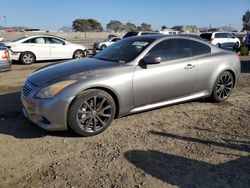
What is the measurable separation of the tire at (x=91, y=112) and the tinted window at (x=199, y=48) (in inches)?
85.4

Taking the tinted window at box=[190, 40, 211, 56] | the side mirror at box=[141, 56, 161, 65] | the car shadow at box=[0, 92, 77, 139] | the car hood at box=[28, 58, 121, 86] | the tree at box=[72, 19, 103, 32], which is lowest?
the car shadow at box=[0, 92, 77, 139]

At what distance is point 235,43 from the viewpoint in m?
25.3

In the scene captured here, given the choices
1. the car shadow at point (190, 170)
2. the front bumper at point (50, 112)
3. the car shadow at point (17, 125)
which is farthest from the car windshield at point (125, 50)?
the car shadow at point (190, 170)

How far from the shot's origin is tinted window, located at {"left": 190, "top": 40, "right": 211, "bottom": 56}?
21.0ft

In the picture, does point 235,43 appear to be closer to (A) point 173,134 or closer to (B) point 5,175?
(A) point 173,134

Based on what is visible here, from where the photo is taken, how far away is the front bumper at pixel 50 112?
477cm

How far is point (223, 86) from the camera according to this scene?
6.87 metres

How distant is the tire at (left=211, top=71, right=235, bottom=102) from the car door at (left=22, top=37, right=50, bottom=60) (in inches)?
421

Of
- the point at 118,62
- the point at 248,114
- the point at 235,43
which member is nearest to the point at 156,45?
the point at 118,62

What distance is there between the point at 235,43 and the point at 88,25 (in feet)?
310

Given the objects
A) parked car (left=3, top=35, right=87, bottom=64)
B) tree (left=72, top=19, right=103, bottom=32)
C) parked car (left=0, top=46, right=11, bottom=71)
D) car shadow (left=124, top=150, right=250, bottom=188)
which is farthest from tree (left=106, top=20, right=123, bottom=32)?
car shadow (left=124, top=150, right=250, bottom=188)

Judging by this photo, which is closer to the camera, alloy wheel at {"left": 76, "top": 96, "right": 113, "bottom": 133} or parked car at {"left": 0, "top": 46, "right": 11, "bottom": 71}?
alloy wheel at {"left": 76, "top": 96, "right": 113, "bottom": 133}

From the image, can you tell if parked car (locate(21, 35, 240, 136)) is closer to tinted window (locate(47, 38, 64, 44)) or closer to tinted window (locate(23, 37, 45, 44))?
tinted window (locate(23, 37, 45, 44))

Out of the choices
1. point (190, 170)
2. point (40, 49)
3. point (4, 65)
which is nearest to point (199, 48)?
point (190, 170)
